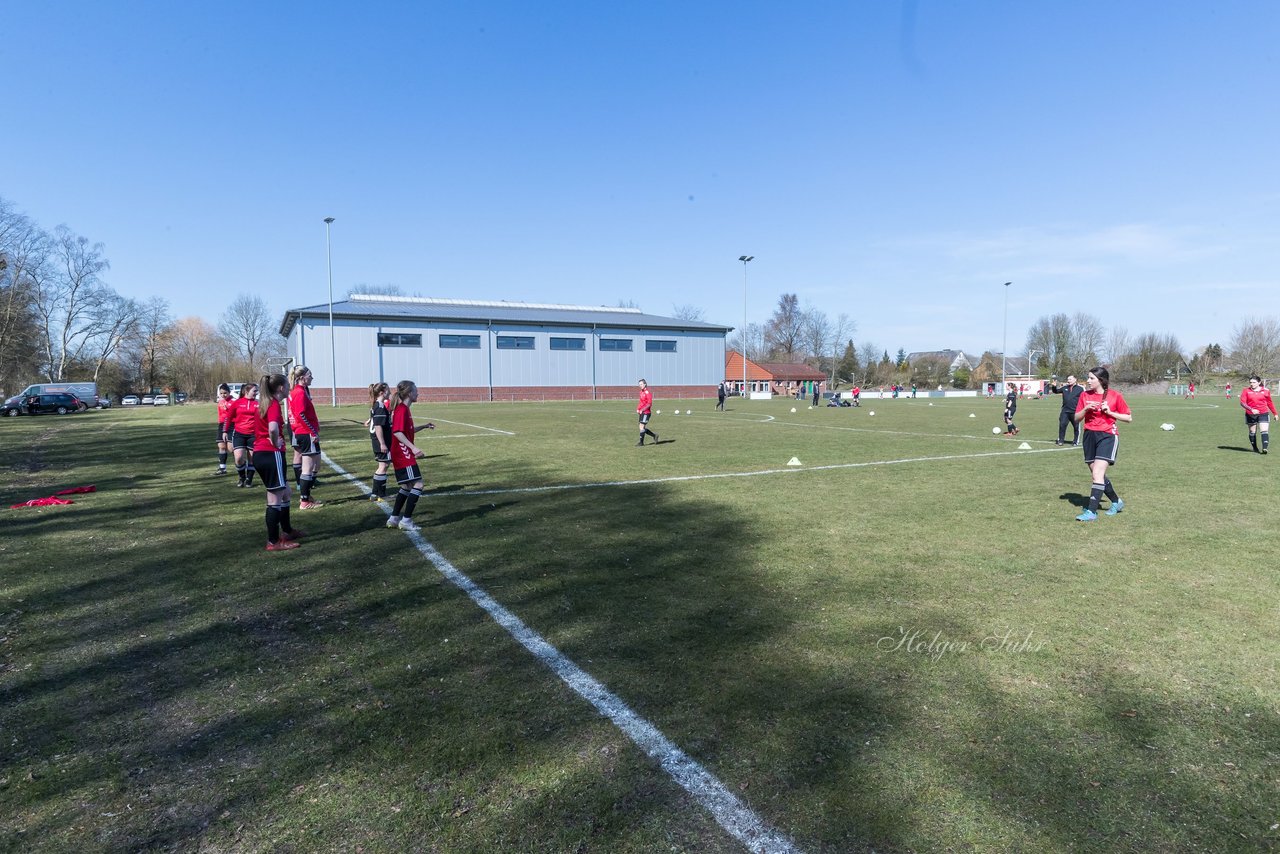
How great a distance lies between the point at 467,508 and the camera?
9.25 m

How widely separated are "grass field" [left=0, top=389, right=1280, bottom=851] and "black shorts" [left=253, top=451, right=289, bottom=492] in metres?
0.74

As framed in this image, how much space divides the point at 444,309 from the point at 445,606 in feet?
185

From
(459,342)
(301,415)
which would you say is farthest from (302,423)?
(459,342)

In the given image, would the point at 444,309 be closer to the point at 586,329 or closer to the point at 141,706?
the point at 586,329

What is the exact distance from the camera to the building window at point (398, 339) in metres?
50.8

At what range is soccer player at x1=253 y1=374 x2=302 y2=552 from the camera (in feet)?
22.8

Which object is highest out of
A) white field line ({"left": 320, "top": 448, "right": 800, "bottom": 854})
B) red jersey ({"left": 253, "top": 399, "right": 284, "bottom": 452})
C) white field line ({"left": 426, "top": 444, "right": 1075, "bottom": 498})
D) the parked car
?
red jersey ({"left": 253, "top": 399, "right": 284, "bottom": 452})

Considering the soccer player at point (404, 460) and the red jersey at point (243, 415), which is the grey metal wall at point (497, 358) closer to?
the red jersey at point (243, 415)

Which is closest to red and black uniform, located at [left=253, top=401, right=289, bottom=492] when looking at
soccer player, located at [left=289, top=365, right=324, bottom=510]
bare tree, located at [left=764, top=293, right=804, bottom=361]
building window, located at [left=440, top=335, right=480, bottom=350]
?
soccer player, located at [left=289, top=365, right=324, bottom=510]

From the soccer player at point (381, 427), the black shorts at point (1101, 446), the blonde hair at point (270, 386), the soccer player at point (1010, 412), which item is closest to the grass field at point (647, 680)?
the soccer player at point (381, 427)

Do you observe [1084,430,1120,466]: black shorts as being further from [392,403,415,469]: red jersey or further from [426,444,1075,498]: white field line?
[392,403,415,469]: red jersey

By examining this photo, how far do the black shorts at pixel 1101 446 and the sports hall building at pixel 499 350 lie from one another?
153 ft

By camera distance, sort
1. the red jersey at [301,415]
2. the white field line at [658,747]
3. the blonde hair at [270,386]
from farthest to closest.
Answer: the red jersey at [301,415]
the blonde hair at [270,386]
the white field line at [658,747]

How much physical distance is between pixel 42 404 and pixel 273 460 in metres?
51.7
